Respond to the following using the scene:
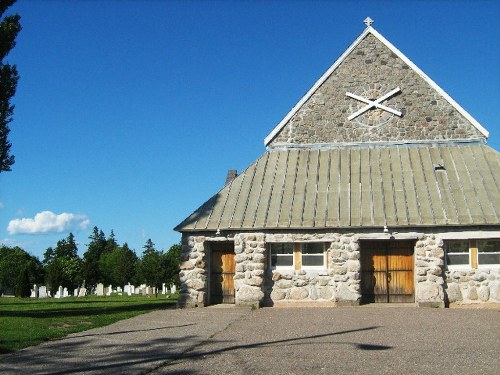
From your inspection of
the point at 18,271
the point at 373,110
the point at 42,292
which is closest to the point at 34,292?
the point at 42,292

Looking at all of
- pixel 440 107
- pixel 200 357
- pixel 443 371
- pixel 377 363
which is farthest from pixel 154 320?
pixel 440 107

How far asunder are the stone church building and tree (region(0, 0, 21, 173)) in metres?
5.68

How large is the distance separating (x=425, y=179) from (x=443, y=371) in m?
12.2

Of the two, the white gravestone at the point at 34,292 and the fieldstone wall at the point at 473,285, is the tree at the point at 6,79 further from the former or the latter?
the white gravestone at the point at 34,292

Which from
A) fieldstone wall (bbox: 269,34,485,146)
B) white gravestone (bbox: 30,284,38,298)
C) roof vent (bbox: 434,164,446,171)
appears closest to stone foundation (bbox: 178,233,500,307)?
roof vent (bbox: 434,164,446,171)

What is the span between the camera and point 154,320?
1470 centimetres

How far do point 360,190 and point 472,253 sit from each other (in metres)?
3.85

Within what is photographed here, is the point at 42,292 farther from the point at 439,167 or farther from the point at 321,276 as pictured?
the point at 439,167

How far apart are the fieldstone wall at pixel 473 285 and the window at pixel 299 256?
376 cm

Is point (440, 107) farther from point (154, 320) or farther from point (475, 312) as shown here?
point (154, 320)

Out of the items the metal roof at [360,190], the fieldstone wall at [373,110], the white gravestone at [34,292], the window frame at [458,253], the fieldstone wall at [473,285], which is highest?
the fieldstone wall at [373,110]

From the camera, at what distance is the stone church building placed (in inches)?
695

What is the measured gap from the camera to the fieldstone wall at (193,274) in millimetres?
18469

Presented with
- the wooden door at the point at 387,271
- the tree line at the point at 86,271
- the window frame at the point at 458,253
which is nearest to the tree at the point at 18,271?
the tree line at the point at 86,271
